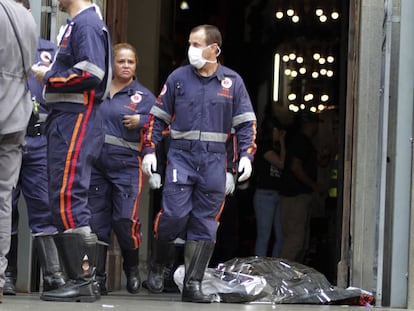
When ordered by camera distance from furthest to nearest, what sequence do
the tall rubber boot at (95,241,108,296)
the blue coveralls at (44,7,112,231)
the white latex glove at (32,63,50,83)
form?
1. the tall rubber boot at (95,241,108,296)
2. the white latex glove at (32,63,50,83)
3. the blue coveralls at (44,7,112,231)

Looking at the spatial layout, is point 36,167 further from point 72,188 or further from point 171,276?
point 171,276

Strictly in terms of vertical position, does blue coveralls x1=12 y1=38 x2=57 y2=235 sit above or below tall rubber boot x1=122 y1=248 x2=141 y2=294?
above

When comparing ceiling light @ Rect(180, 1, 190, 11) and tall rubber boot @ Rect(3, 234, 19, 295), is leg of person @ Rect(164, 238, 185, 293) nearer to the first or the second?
tall rubber boot @ Rect(3, 234, 19, 295)

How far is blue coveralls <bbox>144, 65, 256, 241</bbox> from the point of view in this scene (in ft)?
24.1

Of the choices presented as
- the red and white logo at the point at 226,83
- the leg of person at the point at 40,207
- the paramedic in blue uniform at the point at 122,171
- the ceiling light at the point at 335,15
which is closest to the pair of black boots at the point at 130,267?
the paramedic in blue uniform at the point at 122,171

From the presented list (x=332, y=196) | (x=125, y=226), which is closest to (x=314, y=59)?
(x=332, y=196)

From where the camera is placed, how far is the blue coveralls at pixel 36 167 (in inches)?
298

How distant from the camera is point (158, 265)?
27.8 ft

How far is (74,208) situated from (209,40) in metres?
1.66

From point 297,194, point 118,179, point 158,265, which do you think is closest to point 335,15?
point 297,194

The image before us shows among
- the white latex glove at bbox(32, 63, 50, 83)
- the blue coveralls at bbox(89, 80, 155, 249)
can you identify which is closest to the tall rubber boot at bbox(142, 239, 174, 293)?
→ the blue coveralls at bbox(89, 80, 155, 249)

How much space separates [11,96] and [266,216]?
5614 mm

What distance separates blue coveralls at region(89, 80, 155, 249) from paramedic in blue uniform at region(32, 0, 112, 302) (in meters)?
1.17

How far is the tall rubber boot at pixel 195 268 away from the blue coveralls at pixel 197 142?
7 centimetres
